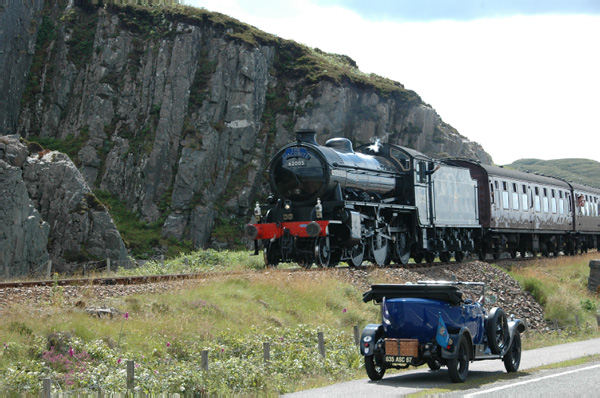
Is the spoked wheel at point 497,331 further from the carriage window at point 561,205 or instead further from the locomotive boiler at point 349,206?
the carriage window at point 561,205

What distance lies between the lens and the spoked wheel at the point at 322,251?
19.9m

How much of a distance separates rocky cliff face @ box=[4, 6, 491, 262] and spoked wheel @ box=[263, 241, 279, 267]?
2624cm

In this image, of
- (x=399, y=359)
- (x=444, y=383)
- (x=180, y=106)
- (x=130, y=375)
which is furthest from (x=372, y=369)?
(x=180, y=106)

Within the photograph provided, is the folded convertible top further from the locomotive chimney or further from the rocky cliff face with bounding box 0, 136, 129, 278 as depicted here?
the rocky cliff face with bounding box 0, 136, 129, 278

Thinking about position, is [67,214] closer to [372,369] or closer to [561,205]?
[372,369]

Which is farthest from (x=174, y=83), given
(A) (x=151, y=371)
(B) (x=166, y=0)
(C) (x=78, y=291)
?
(A) (x=151, y=371)

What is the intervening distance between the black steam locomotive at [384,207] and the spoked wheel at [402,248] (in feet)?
0.13

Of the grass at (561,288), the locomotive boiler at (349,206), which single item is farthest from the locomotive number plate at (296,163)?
the grass at (561,288)

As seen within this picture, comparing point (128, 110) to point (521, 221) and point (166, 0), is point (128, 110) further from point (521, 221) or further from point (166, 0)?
point (521, 221)

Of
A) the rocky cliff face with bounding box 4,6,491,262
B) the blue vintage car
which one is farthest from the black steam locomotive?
the rocky cliff face with bounding box 4,6,491,262

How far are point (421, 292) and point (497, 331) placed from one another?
7.12 feet

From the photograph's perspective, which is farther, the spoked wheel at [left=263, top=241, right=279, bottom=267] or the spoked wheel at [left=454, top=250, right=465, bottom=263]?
the spoked wheel at [left=454, top=250, right=465, bottom=263]

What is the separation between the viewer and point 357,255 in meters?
21.6

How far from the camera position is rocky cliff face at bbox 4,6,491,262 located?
49094 millimetres
